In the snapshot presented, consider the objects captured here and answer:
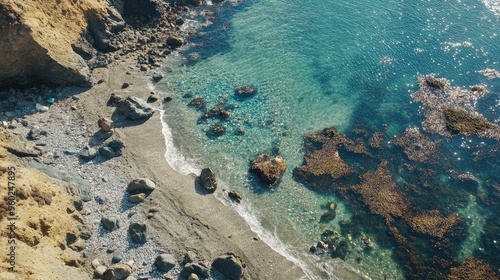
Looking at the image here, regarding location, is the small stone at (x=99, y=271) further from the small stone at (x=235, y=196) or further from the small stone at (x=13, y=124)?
the small stone at (x=13, y=124)

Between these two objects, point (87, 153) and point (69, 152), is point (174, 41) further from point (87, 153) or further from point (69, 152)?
point (69, 152)

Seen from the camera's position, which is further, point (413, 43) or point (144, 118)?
point (413, 43)

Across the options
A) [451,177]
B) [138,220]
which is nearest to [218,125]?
[138,220]

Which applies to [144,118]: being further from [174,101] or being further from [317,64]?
[317,64]

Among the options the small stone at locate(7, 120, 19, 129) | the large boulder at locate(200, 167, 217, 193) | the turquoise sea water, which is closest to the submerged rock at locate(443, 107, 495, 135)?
the turquoise sea water

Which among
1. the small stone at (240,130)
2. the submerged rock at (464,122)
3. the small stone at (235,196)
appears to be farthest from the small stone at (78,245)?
the submerged rock at (464,122)

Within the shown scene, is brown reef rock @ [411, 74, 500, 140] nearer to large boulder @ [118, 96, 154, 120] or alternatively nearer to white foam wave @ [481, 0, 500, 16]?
white foam wave @ [481, 0, 500, 16]

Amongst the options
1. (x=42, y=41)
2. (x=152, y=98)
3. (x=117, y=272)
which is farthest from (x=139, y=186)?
(x=42, y=41)

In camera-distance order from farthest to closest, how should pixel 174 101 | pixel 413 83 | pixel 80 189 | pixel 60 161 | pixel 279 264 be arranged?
1. pixel 413 83
2. pixel 174 101
3. pixel 60 161
4. pixel 80 189
5. pixel 279 264
